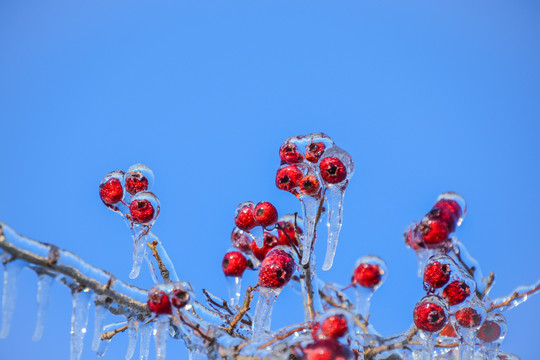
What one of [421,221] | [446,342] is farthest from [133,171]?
[446,342]

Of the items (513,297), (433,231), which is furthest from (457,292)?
(513,297)

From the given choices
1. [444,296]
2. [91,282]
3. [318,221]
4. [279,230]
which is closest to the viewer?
[91,282]

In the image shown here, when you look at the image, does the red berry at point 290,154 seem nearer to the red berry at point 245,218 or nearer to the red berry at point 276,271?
the red berry at point 245,218

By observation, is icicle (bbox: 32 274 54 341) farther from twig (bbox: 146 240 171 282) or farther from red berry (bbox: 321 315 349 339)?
red berry (bbox: 321 315 349 339)

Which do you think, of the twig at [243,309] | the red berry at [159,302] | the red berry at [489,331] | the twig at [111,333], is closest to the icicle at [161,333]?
the red berry at [159,302]

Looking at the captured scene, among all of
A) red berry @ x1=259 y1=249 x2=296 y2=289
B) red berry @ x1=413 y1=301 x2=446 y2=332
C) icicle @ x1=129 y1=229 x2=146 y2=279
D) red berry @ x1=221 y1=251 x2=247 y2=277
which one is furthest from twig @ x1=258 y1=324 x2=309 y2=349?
icicle @ x1=129 y1=229 x2=146 y2=279

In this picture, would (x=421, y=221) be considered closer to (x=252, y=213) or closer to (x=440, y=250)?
(x=440, y=250)
